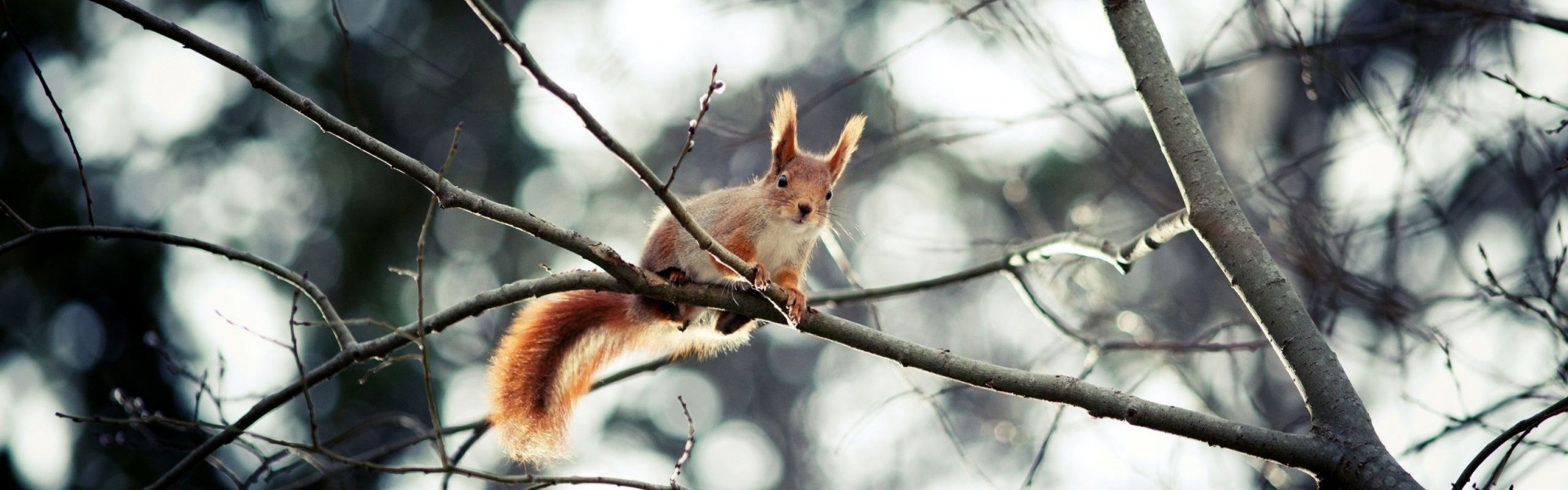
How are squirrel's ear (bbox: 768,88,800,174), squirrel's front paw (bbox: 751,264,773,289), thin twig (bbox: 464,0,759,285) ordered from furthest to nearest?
squirrel's ear (bbox: 768,88,800,174), squirrel's front paw (bbox: 751,264,773,289), thin twig (bbox: 464,0,759,285)

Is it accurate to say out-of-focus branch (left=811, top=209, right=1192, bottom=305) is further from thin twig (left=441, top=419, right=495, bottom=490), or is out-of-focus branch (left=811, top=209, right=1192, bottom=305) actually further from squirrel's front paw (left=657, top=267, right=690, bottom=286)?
thin twig (left=441, top=419, right=495, bottom=490)

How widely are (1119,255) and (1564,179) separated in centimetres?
192

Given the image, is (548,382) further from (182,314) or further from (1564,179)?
(182,314)

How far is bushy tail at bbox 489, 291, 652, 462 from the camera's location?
10.00ft

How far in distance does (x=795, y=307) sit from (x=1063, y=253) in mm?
713

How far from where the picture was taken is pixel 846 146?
355cm

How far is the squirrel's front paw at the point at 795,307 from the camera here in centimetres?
244

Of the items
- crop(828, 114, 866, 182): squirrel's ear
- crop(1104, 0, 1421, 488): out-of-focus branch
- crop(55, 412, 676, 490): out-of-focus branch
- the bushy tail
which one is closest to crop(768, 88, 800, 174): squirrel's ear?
crop(828, 114, 866, 182): squirrel's ear

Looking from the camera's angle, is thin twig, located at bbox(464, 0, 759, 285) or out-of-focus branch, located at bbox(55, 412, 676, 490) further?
out-of-focus branch, located at bbox(55, 412, 676, 490)

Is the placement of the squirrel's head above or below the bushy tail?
above

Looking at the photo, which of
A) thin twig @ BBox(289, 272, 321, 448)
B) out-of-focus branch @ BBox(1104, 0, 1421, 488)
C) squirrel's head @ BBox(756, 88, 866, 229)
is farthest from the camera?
squirrel's head @ BBox(756, 88, 866, 229)

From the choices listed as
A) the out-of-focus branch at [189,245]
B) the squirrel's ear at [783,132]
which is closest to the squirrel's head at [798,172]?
the squirrel's ear at [783,132]

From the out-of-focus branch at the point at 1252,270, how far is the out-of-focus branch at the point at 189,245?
1.67 meters

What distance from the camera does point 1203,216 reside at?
2205 millimetres
